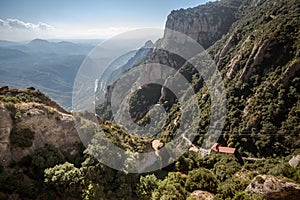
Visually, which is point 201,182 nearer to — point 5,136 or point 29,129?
point 29,129

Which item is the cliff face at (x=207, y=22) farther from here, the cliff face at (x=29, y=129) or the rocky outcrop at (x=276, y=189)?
the rocky outcrop at (x=276, y=189)

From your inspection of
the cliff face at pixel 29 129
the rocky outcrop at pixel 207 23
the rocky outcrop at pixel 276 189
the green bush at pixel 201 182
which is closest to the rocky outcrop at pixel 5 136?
the cliff face at pixel 29 129

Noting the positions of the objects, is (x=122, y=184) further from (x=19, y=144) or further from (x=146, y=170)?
(x=19, y=144)

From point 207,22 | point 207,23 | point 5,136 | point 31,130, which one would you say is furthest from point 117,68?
point 207,22

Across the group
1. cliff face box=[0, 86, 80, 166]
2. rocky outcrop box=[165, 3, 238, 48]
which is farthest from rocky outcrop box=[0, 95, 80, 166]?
rocky outcrop box=[165, 3, 238, 48]

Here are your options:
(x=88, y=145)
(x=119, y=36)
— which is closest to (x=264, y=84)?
(x=119, y=36)

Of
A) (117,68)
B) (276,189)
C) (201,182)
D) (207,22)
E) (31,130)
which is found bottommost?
(201,182)

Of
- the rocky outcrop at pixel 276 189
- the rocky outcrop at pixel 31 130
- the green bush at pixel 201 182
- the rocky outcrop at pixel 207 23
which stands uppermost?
the rocky outcrop at pixel 207 23
